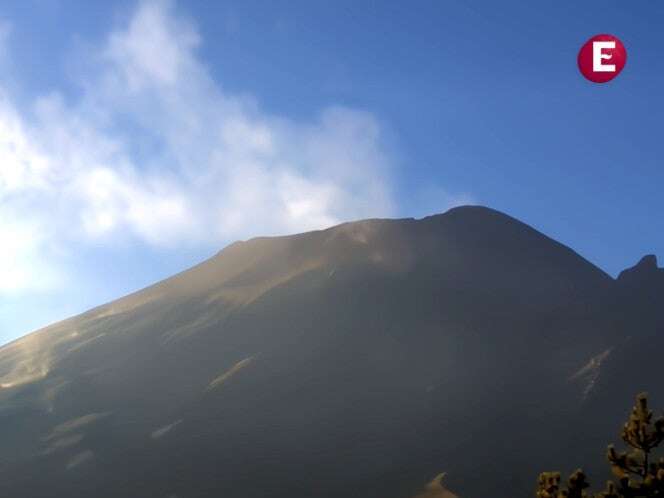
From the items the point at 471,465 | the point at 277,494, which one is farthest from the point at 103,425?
the point at 471,465

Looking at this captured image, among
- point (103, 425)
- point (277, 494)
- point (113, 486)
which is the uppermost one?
point (103, 425)

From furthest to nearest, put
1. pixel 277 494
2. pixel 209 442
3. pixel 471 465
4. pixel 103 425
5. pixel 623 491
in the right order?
pixel 103 425 → pixel 209 442 → pixel 471 465 → pixel 277 494 → pixel 623 491

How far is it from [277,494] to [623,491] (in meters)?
141

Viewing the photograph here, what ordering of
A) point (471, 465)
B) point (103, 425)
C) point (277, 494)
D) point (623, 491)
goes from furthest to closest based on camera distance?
point (103, 425) → point (471, 465) → point (277, 494) → point (623, 491)

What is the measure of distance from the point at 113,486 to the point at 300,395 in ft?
183

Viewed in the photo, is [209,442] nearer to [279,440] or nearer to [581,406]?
[279,440]

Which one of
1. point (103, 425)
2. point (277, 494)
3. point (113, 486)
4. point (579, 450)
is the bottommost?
point (579, 450)

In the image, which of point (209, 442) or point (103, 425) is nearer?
point (209, 442)

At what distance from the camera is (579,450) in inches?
6914

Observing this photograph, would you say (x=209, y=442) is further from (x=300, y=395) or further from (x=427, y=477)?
(x=427, y=477)

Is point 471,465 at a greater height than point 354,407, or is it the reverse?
point 354,407

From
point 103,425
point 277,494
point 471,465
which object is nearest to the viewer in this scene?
point 277,494

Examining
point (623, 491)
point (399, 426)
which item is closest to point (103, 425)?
point (399, 426)

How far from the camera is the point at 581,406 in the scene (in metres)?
193
